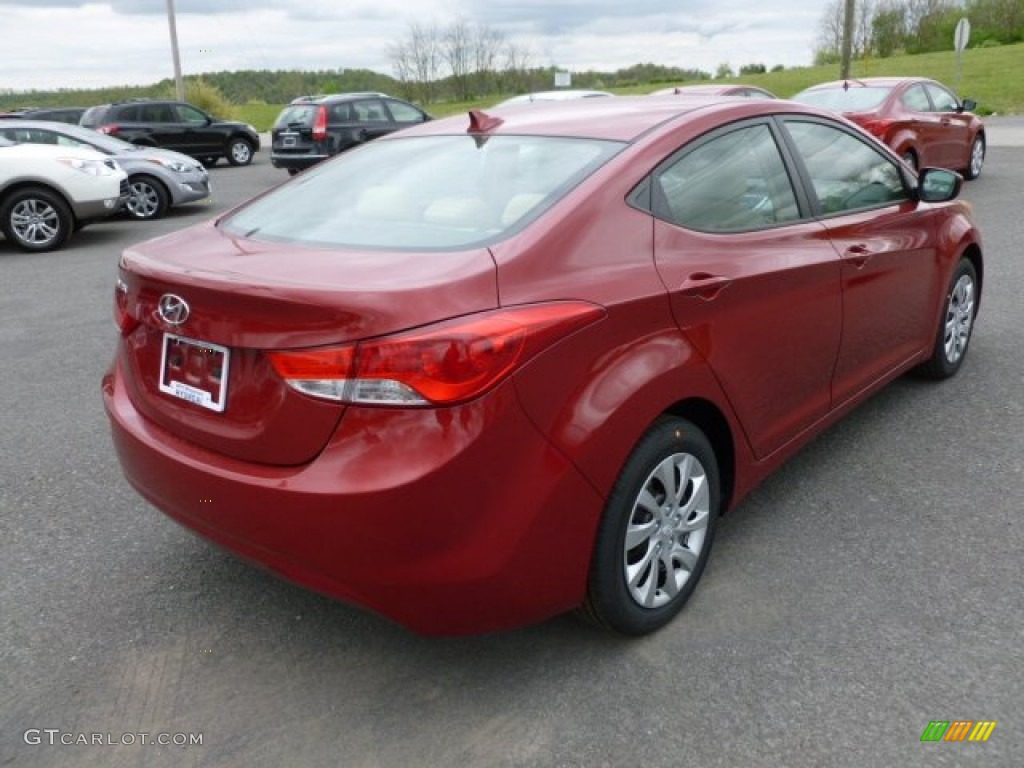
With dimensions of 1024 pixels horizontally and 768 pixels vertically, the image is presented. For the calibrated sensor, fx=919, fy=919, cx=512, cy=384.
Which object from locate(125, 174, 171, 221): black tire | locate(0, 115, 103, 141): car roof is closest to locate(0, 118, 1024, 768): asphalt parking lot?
locate(125, 174, 171, 221): black tire

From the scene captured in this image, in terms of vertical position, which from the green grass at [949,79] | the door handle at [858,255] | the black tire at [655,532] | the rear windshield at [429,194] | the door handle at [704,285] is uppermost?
the green grass at [949,79]

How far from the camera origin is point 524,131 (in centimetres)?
314

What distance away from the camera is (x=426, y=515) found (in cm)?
215

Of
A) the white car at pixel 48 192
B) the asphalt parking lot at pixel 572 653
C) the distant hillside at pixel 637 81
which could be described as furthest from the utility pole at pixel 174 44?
the asphalt parking lot at pixel 572 653

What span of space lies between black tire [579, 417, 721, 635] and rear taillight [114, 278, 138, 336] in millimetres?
1487

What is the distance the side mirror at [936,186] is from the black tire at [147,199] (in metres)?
10.9

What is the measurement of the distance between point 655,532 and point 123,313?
1707mm

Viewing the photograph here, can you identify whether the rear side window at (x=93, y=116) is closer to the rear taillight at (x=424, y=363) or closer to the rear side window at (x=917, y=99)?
the rear side window at (x=917, y=99)

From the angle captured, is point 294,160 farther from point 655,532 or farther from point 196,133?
point 655,532

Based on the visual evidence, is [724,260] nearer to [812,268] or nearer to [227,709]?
[812,268]

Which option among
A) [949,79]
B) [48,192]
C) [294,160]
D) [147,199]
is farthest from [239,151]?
[949,79]

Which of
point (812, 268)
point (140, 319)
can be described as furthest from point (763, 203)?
point (140, 319)

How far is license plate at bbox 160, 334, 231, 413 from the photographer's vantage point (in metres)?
2.38

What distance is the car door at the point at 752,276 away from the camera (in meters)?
2.75
